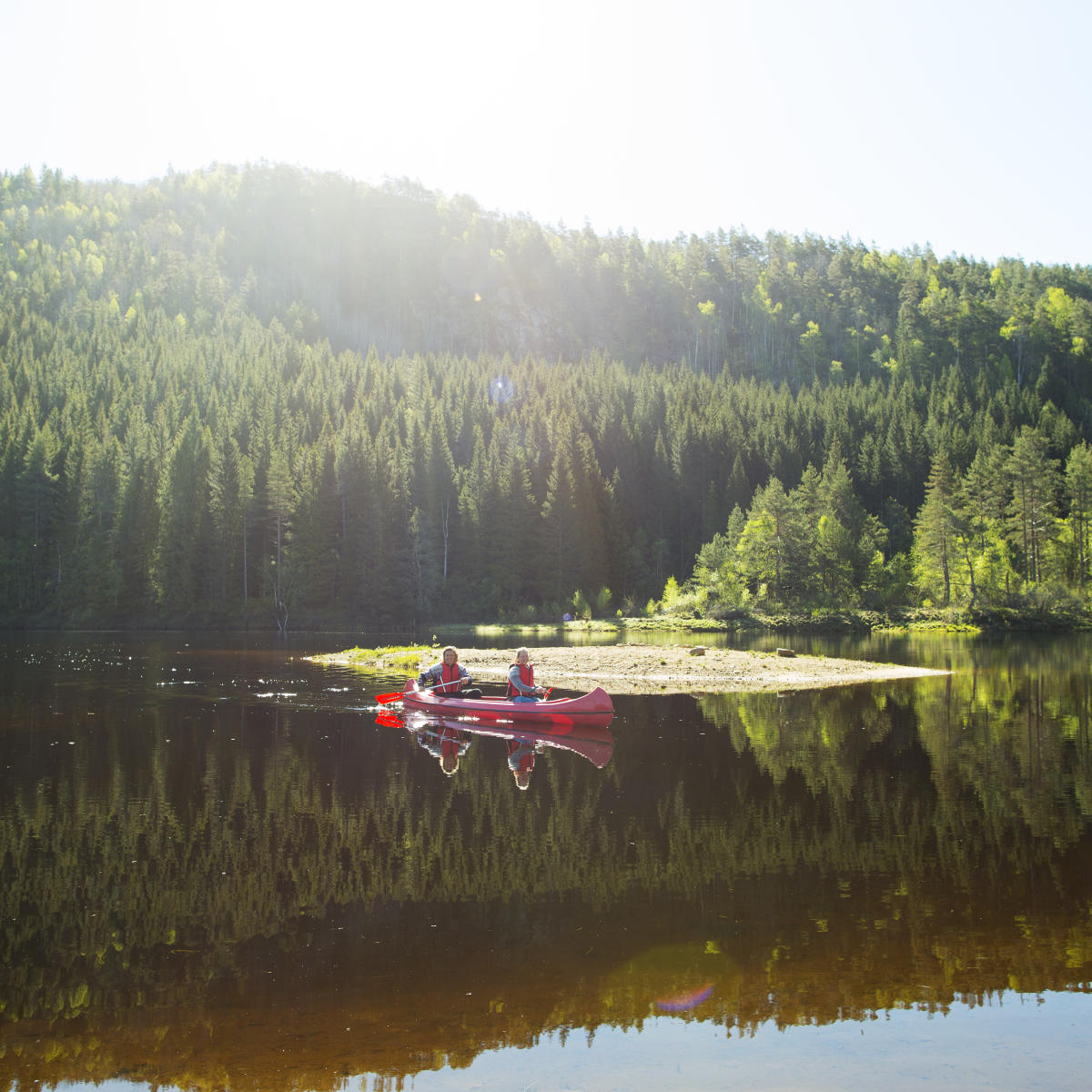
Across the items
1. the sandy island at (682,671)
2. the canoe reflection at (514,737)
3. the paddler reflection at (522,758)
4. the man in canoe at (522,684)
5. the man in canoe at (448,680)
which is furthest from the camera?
the sandy island at (682,671)

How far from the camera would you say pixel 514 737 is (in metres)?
24.6

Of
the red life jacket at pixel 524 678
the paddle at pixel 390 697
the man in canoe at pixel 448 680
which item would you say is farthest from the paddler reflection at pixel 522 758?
the paddle at pixel 390 697

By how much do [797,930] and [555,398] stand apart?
323 ft

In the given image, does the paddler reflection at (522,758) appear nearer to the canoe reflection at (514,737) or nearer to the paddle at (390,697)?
the canoe reflection at (514,737)

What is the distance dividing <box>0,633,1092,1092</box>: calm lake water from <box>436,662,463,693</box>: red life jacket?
5649 millimetres

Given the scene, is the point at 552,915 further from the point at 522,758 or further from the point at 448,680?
the point at 448,680

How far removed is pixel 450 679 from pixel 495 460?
6457 centimetres

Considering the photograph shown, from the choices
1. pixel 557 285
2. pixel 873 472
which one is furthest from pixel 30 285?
pixel 873 472

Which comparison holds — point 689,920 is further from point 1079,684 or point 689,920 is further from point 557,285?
point 557,285

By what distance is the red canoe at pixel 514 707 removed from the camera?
2398cm

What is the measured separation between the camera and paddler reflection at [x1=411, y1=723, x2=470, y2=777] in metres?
20.5

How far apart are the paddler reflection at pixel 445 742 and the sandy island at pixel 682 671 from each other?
24.5 ft

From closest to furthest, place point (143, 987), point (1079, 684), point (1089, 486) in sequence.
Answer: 1. point (143, 987)
2. point (1079, 684)
3. point (1089, 486)

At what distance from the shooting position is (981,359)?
146250 mm
